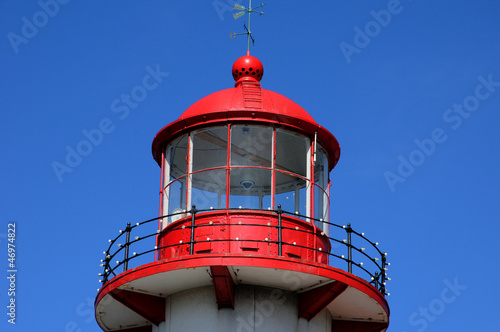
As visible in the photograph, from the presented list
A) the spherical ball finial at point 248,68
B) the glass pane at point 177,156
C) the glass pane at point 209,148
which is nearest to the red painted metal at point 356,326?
the glass pane at point 209,148

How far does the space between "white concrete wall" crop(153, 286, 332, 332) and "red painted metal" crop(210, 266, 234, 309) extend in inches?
7.4

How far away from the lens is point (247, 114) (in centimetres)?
2478

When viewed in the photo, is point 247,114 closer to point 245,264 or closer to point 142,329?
point 245,264

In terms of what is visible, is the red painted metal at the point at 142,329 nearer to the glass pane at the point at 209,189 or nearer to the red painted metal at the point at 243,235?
the red painted metal at the point at 243,235

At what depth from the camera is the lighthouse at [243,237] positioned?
23.2 meters

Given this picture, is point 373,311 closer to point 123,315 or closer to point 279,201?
point 279,201

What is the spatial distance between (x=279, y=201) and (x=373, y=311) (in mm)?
3455

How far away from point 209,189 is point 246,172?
971 mm

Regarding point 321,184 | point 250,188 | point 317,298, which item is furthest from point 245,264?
point 321,184

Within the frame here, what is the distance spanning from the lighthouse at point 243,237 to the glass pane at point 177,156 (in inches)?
1.1

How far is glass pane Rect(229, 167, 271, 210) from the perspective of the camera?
24562 millimetres

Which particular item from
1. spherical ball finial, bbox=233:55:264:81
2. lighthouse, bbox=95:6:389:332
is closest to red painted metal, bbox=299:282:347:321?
lighthouse, bbox=95:6:389:332

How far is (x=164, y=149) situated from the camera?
26.1 meters

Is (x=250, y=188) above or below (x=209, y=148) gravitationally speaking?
below
